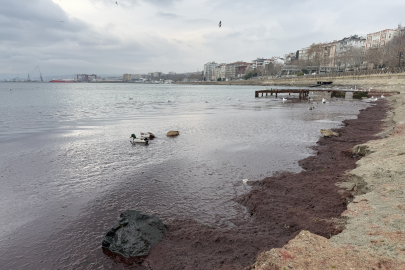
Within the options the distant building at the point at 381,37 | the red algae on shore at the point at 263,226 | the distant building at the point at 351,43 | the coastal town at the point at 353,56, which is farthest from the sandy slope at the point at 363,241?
the distant building at the point at 351,43

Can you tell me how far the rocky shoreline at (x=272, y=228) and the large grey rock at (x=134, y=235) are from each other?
0.74 feet

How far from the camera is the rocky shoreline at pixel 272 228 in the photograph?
447 cm

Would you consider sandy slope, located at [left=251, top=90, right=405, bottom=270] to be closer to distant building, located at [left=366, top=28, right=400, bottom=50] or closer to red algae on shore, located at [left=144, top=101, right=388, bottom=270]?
red algae on shore, located at [left=144, top=101, right=388, bottom=270]

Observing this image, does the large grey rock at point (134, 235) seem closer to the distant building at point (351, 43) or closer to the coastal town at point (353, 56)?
the coastal town at point (353, 56)

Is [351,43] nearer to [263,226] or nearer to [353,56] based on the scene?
[353,56]

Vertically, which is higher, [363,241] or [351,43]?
[351,43]

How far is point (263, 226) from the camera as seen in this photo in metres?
5.75

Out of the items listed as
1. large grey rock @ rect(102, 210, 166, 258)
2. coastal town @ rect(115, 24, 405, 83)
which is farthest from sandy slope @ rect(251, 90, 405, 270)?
coastal town @ rect(115, 24, 405, 83)

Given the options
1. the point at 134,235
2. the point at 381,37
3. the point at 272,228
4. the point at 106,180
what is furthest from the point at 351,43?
the point at 134,235

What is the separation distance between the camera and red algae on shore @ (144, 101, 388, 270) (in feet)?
15.6

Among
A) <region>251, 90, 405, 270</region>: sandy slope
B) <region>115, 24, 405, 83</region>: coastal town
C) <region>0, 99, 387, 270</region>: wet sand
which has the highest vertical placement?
<region>115, 24, 405, 83</region>: coastal town

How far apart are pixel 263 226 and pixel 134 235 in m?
2.93

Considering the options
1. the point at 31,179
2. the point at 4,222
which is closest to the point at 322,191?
the point at 4,222

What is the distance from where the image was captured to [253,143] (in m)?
13.9
